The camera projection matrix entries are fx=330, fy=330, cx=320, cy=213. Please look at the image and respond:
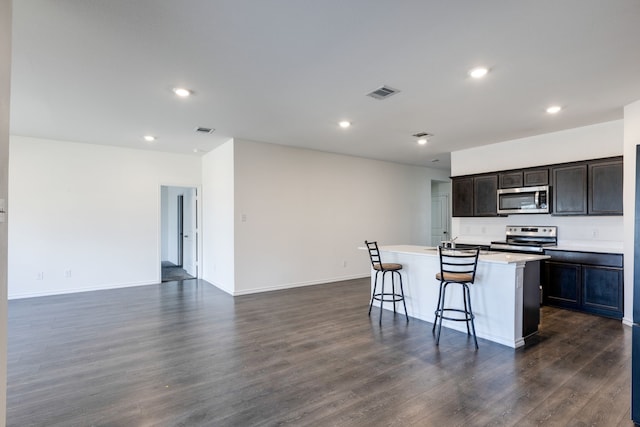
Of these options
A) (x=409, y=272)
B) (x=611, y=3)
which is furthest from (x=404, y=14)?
(x=409, y=272)

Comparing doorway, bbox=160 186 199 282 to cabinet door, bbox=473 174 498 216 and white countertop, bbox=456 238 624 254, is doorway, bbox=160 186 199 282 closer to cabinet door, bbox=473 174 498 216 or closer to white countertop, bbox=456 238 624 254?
cabinet door, bbox=473 174 498 216

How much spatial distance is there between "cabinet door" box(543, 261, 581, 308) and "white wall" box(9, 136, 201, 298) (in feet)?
22.1

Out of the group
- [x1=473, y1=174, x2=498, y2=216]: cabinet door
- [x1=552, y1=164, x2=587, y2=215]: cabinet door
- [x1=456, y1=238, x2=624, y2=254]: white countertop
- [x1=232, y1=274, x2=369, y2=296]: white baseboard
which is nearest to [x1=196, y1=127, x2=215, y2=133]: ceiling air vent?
[x1=232, y1=274, x2=369, y2=296]: white baseboard

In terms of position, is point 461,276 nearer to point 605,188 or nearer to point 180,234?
point 605,188

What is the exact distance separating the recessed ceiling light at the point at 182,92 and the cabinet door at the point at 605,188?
533 cm

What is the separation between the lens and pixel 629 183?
3.90 meters

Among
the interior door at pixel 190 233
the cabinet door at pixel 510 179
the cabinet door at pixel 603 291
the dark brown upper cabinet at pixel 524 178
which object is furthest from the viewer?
the interior door at pixel 190 233

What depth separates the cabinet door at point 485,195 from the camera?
18.9ft

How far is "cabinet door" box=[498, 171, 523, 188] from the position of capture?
5.41 meters

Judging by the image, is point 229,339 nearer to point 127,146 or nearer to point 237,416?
point 237,416

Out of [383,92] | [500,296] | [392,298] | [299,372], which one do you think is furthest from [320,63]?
[392,298]

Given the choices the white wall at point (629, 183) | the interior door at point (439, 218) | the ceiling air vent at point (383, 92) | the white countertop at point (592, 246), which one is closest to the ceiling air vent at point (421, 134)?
the ceiling air vent at point (383, 92)

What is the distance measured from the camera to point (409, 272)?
14.5ft

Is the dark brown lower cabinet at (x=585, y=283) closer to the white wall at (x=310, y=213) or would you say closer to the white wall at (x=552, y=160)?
the white wall at (x=552, y=160)
